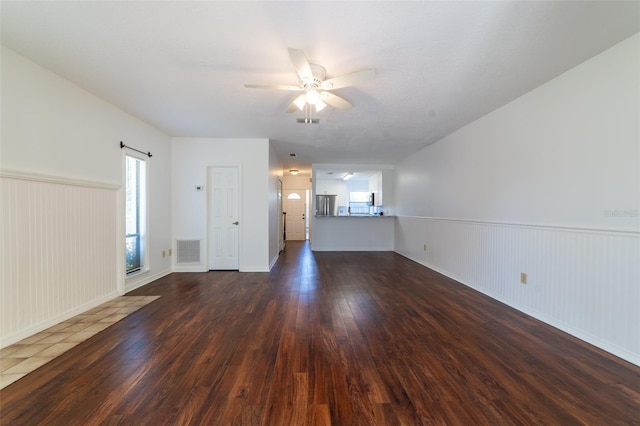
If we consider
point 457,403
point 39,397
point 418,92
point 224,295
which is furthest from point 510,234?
point 39,397

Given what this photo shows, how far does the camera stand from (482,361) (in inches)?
76.6

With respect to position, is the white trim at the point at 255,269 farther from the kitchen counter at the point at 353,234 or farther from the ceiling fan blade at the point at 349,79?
the ceiling fan blade at the point at 349,79

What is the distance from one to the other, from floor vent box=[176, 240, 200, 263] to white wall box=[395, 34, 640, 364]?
478cm

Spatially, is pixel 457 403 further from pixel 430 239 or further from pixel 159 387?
pixel 430 239

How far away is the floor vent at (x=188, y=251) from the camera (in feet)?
15.9

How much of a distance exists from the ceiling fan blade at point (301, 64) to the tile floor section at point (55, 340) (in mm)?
3037

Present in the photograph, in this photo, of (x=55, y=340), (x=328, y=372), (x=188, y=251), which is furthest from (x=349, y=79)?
(x=188, y=251)

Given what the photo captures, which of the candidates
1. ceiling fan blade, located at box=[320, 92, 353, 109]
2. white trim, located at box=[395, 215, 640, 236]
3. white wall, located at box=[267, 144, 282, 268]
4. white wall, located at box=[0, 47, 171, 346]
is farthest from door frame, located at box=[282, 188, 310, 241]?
ceiling fan blade, located at box=[320, 92, 353, 109]

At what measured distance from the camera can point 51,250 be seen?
2.56 metres

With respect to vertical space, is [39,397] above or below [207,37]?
below

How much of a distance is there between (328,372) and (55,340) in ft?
8.15

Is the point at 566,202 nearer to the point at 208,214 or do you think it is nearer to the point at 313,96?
the point at 313,96

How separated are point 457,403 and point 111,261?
13.5ft

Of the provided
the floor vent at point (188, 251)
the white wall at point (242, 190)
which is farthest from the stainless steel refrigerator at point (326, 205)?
the floor vent at point (188, 251)
